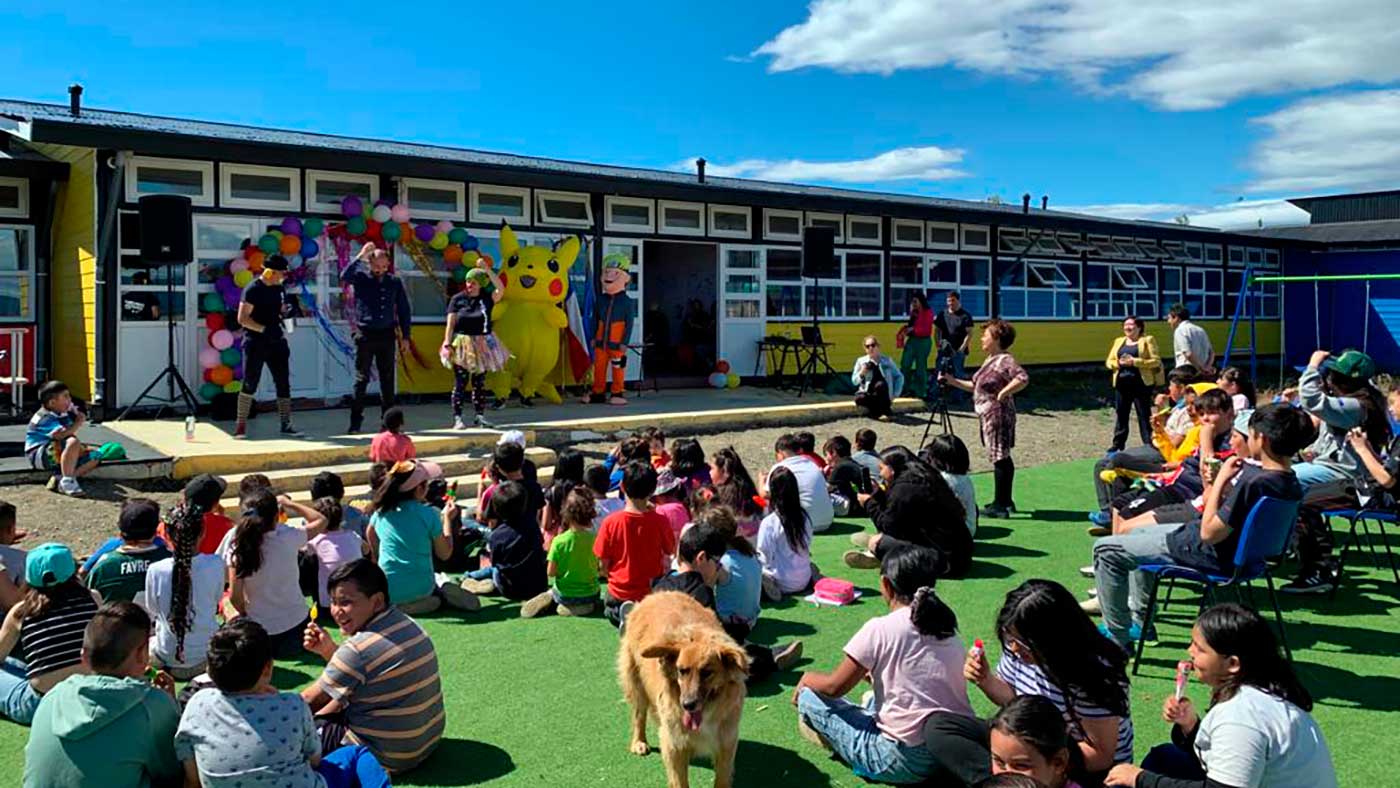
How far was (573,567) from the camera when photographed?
6.30m

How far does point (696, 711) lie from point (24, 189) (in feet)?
43.6

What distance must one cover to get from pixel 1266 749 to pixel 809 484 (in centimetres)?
507

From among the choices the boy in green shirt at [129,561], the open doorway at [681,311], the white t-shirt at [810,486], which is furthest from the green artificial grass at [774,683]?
the open doorway at [681,311]

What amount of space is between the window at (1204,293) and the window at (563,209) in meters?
15.9

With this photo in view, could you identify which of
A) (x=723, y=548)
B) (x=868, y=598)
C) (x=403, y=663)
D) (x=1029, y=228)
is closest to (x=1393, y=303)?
(x=1029, y=228)

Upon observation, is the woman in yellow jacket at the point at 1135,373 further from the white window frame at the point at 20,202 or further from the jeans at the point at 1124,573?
the white window frame at the point at 20,202

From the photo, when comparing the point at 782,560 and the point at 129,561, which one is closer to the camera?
the point at 129,561

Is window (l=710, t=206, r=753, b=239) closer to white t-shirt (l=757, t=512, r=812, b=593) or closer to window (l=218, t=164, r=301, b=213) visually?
window (l=218, t=164, r=301, b=213)

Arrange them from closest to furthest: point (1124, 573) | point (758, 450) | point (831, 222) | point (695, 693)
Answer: point (695, 693), point (1124, 573), point (758, 450), point (831, 222)

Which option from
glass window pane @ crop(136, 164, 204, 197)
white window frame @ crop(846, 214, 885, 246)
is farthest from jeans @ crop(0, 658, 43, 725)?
white window frame @ crop(846, 214, 885, 246)

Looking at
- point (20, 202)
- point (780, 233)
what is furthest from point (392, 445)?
point (780, 233)

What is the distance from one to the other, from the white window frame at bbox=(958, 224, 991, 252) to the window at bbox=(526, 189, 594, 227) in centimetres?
834

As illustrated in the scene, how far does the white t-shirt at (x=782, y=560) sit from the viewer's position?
6.66 meters

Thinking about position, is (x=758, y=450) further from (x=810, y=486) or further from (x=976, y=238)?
(x=976, y=238)
